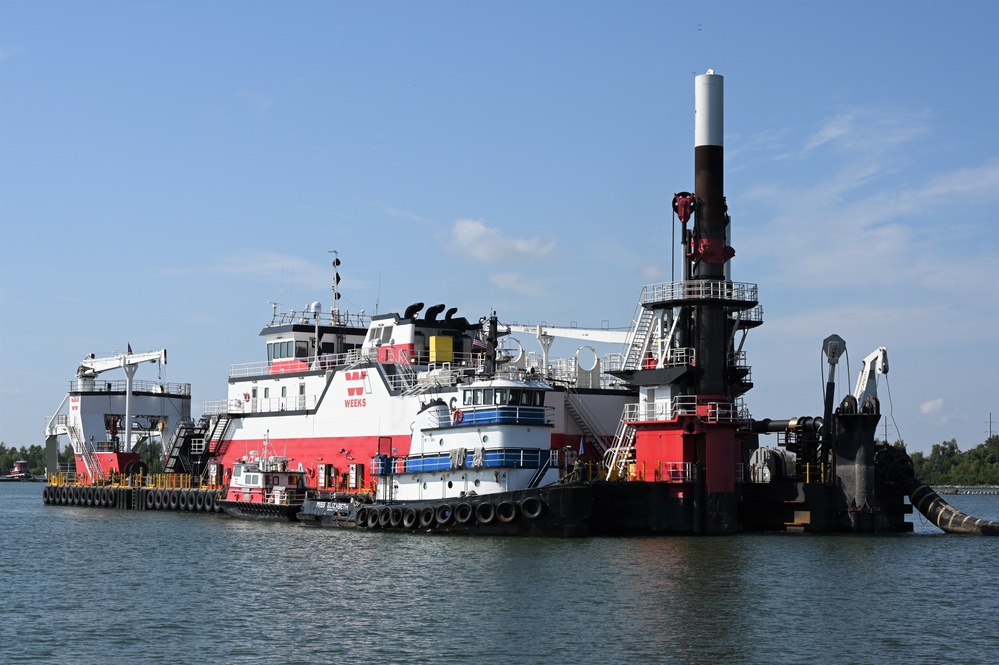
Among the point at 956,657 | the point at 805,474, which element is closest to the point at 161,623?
the point at 956,657

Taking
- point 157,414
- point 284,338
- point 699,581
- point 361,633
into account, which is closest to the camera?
point 361,633

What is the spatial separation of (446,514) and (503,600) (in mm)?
13796

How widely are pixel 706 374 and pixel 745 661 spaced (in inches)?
885

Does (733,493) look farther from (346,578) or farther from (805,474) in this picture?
(346,578)

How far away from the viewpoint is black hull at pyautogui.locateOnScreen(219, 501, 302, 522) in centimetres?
5500

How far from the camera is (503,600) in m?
32.4

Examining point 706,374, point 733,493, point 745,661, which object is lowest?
point 745,661

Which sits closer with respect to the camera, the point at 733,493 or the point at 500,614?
the point at 500,614

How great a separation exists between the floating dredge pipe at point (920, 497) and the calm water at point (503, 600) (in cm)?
176

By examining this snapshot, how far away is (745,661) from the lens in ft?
85.1

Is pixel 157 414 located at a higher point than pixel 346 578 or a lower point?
higher

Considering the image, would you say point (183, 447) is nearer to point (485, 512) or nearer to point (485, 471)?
point (485, 471)

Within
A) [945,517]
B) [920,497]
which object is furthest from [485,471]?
[945,517]

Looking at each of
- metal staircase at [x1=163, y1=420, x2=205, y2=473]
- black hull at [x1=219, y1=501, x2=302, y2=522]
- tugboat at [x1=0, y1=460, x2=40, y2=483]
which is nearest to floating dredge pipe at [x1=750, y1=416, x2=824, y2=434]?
black hull at [x1=219, y1=501, x2=302, y2=522]
